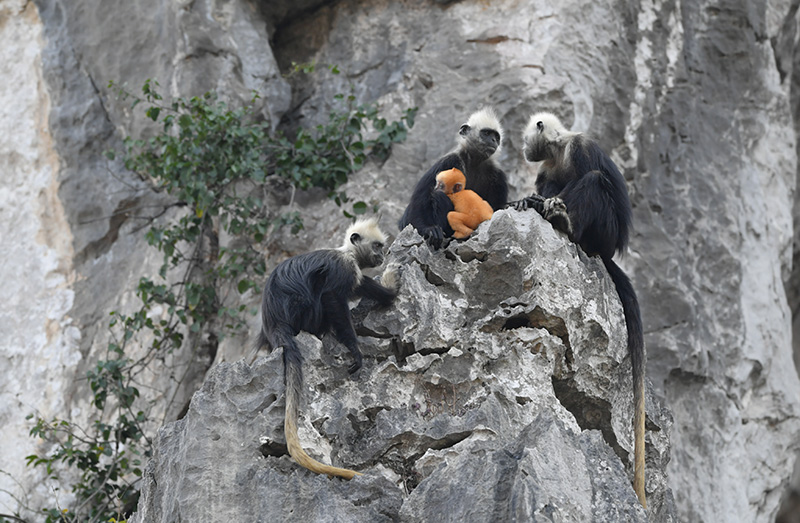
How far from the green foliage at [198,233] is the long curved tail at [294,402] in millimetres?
1760

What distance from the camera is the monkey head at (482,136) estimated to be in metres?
5.03

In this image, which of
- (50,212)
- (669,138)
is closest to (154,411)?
(50,212)

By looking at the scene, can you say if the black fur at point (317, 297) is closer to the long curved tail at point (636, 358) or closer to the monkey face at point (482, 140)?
the long curved tail at point (636, 358)

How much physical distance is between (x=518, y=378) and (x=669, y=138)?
124 inches

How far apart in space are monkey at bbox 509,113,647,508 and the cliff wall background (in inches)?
41.5

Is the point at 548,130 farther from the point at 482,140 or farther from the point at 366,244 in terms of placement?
the point at 366,244

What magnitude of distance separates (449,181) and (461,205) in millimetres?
124

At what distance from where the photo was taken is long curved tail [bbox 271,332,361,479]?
11.2 feet

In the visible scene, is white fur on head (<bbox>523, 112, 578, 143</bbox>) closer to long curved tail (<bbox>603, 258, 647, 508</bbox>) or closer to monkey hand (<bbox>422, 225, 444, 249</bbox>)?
long curved tail (<bbox>603, 258, 647, 508</bbox>)

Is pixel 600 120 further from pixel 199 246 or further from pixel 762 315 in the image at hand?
pixel 199 246

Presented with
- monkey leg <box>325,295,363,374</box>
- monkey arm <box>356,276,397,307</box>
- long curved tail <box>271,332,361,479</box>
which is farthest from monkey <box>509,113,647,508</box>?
long curved tail <box>271,332,361,479</box>

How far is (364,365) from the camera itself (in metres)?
4.02

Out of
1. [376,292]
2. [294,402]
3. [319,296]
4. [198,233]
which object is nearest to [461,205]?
[376,292]

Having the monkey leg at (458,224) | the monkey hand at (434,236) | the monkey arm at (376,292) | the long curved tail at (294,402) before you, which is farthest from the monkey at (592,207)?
the long curved tail at (294,402)
